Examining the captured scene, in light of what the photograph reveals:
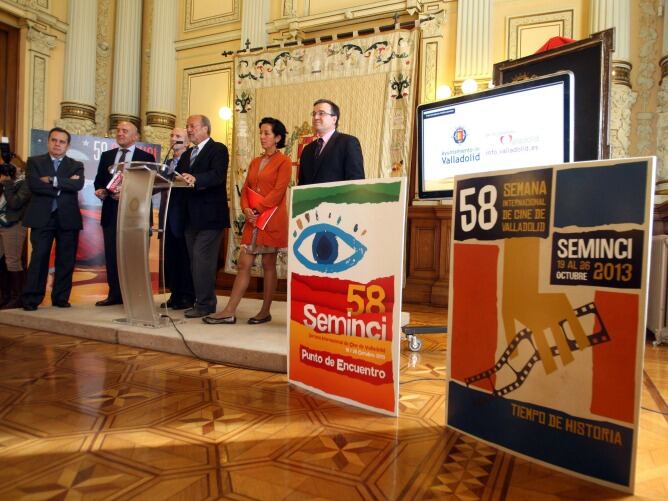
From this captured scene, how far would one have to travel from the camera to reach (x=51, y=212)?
3.20 meters

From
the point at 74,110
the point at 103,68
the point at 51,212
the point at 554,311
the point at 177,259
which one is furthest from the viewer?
the point at 103,68

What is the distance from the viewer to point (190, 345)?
237cm

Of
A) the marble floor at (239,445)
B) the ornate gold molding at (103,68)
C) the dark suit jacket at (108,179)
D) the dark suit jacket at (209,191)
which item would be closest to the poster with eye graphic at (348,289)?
the marble floor at (239,445)

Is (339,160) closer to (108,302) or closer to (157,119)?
(108,302)

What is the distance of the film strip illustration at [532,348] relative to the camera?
3.77ft

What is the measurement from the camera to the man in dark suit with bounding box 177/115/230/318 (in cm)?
280

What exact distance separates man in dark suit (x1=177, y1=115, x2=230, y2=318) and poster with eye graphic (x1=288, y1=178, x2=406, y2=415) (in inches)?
42.4

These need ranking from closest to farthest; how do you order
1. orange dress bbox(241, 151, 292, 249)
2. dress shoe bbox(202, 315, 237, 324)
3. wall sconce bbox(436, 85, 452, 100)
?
1. orange dress bbox(241, 151, 292, 249)
2. dress shoe bbox(202, 315, 237, 324)
3. wall sconce bbox(436, 85, 452, 100)

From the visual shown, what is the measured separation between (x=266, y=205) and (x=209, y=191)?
45 cm

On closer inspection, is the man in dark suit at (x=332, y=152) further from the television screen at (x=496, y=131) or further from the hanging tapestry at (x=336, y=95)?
the hanging tapestry at (x=336, y=95)

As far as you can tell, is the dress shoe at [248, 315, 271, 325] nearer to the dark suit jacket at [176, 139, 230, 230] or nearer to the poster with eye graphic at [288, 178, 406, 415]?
A: the dark suit jacket at [176, 139, 230, 230]

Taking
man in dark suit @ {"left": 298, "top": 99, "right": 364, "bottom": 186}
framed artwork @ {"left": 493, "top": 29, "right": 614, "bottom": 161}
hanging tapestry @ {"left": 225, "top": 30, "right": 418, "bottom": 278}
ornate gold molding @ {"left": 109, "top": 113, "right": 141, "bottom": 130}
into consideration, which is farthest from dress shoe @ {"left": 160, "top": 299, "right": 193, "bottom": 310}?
ornate gold molding @ {"left": 109, "top": 113, "right": 141, "bottom": 130}

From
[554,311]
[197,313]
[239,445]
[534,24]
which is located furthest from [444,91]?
[239,445]

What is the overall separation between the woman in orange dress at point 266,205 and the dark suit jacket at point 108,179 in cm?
103
